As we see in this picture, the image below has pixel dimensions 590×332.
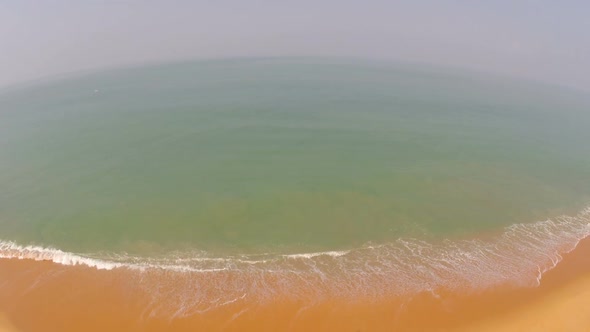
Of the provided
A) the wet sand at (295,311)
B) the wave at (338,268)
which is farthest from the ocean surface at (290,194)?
the wet sand at (295,311)

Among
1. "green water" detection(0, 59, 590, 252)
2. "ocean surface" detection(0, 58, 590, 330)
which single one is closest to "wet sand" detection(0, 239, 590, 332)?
"ocean surface" detection(0, 58, 590, 330)

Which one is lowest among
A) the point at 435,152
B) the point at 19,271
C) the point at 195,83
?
the point at 19,271

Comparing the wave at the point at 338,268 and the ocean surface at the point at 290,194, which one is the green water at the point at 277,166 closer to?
the ocean surface at the point at 290,194

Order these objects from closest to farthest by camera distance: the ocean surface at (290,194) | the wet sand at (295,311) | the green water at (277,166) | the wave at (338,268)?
1. the wet sand at (295,311)
2. the wave at (338,268)
3. the ocean surface at (290,194)
4. the green water at (277,166)

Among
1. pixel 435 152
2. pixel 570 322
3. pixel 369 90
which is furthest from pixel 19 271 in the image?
pixel 369 90

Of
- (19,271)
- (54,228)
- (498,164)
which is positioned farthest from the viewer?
(498,164)

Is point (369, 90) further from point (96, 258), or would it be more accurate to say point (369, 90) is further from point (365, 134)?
point (96, 258)
